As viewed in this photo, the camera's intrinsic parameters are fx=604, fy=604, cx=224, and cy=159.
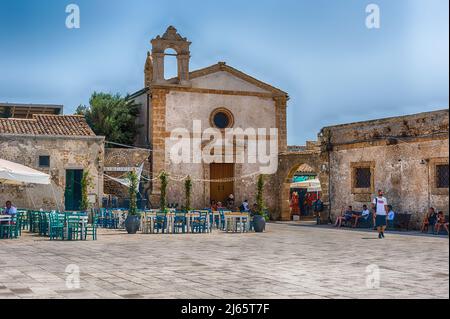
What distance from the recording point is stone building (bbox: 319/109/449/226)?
64.7 ft

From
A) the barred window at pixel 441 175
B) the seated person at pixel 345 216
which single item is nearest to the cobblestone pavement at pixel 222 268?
the barred window at pixel 441 175

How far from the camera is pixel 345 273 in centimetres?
922

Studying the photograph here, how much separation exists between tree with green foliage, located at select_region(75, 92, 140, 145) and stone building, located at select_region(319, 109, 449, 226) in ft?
32.0

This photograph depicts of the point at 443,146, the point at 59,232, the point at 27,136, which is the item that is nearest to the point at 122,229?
the point at 59,232

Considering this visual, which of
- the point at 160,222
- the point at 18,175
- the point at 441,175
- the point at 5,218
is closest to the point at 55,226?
the point at 5,218

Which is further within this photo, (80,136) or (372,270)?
(80,136)

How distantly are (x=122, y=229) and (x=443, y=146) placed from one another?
10877 millimetres

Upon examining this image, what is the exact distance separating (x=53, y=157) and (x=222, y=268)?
16.1 m

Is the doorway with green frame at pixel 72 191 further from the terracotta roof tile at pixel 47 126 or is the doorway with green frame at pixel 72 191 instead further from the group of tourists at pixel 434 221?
the group of tourists at pixel 434 221

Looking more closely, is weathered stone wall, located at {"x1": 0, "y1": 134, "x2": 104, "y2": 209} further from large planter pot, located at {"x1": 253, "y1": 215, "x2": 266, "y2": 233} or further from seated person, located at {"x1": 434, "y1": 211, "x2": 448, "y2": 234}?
seated person, located at {"x1": 434, "y1": 211, "x2": 448, "y2": 234}

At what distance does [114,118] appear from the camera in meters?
29.4

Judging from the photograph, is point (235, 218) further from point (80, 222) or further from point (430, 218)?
point (430, 218)
